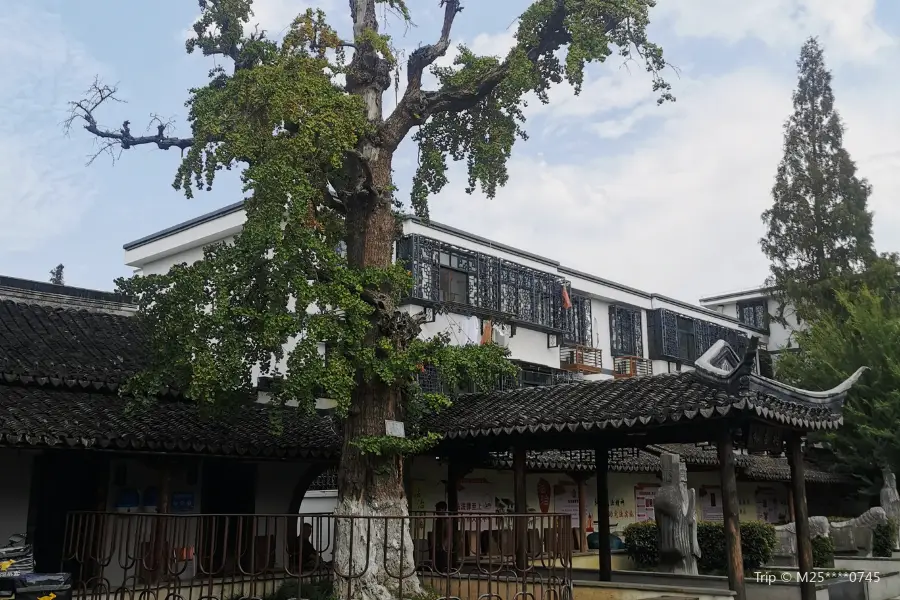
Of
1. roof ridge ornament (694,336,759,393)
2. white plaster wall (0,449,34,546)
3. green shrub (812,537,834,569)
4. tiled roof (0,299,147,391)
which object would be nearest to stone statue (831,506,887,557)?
green shrub (812,537,834,569)

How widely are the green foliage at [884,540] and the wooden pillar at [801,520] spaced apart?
9.78 m

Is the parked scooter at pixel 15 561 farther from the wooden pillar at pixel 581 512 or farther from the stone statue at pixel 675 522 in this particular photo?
the wooden pillar at pixel 581 512

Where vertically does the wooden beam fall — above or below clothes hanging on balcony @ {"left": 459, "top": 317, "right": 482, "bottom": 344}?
below

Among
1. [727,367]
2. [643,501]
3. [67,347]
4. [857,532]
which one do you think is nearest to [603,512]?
[727,367]

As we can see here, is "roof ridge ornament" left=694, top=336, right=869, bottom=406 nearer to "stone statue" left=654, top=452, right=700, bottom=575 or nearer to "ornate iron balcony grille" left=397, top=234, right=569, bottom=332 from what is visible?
"stone statue" left=654, top=452, right=700, bottom=575

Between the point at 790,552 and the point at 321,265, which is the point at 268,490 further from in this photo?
the point at 790,552

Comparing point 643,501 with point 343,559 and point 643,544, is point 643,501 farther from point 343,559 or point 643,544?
point 343,559

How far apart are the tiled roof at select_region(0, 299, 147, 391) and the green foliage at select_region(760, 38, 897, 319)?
72.8 feet

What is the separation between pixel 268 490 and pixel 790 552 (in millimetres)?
10578

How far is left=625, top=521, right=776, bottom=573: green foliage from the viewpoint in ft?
51.9

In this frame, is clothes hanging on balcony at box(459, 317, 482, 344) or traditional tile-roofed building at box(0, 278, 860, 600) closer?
traditional tile-roofed building at box(0, 278, 860, 600)

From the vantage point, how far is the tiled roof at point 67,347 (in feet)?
37.7

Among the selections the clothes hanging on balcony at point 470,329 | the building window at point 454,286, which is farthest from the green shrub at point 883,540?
the building window at point 454,286

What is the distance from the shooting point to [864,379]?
22812 millimetres
